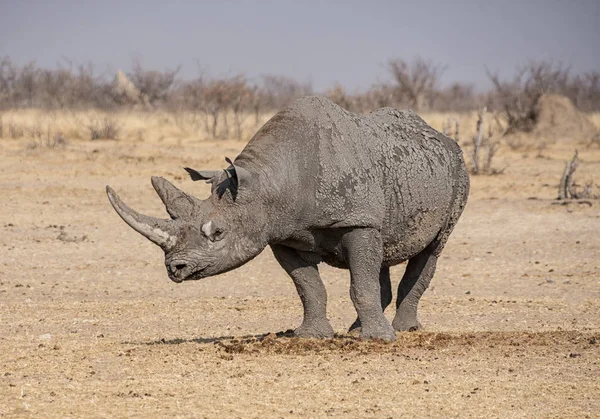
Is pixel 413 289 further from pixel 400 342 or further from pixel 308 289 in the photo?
pixel 308 289

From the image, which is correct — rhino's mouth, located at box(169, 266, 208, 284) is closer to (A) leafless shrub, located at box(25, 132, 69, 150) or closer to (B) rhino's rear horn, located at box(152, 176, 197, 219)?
(B) rhino's rear horn, located at box(152, 176, 197, 219)

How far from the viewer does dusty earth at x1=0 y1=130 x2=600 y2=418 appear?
24.1 ft

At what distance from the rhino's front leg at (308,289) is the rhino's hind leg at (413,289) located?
1139 mm

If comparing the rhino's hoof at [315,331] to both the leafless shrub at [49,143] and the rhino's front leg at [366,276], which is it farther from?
the leafless shrub at [49,143]

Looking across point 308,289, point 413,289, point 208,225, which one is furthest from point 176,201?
point 413,289

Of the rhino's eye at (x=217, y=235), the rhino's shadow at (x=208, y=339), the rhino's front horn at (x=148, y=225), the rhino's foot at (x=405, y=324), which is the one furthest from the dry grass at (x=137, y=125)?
the rhino's front horn at (x=148, y=225)

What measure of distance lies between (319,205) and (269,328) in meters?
2.67

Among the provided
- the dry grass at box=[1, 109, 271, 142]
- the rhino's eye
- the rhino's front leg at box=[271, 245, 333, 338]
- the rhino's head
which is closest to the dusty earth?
the rhino's front leg at box=[271, 245, 333, 338]

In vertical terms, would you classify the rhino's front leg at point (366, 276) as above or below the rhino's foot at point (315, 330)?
above

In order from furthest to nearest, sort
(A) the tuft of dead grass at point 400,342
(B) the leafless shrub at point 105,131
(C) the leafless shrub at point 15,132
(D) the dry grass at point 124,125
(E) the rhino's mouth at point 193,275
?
1. (D) the dry grass at point 124,125
2. (B) the leafless shrub at point 105,131
3. (C) the leafless shrub at point 15,132
4. (A) the tuft of dead grass at point 400,342
5. (E) the rhino's mouth at point 193,275

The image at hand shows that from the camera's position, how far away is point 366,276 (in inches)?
355

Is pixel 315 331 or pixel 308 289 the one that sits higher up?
pixel 308 289

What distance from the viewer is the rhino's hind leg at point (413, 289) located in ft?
34.2

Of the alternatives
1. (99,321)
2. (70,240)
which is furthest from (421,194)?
(70,240)
